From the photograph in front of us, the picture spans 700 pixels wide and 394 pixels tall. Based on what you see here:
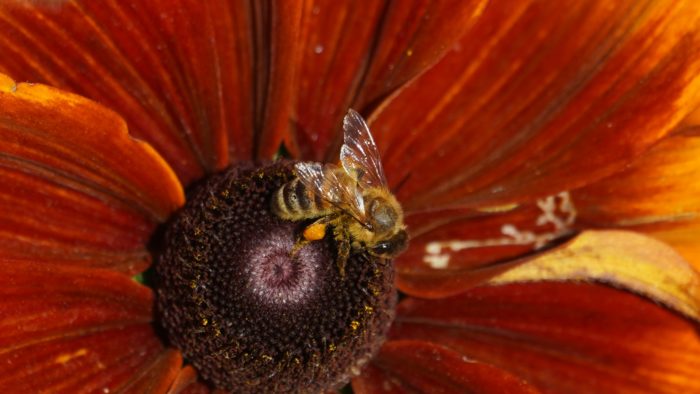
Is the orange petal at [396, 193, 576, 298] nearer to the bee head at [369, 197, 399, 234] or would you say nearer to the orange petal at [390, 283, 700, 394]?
the orange petal at [390, 283, 700, 394]

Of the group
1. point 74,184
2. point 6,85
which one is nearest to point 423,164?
point 74,184

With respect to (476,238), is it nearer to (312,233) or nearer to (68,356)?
(312,233)

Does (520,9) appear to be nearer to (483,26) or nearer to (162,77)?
(483,26)

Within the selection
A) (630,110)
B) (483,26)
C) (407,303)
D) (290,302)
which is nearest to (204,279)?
(290,302)

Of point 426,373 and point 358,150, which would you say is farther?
point 426,373

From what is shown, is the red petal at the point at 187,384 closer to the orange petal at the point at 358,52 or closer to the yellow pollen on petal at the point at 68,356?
the yellow pollen on petal at the point at 68,356

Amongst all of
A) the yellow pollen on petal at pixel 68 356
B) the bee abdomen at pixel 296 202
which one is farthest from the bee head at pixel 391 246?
the yellow pollen on petal at pixel 68 356

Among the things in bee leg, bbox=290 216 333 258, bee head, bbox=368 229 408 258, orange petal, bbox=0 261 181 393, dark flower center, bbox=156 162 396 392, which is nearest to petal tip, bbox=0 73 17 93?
orange petal, bbox=0 261 181 393
